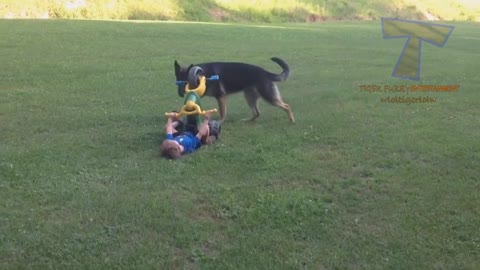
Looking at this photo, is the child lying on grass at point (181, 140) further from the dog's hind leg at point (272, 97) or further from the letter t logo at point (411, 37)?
the letter t logo at point (411, 37)

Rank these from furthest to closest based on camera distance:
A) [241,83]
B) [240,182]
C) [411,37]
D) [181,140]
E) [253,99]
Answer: [411,37], [253,99], [241,83], [181,140], [240,182]

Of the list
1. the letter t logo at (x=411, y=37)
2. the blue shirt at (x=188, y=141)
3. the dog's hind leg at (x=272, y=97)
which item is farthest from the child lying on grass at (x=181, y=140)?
the letter t logo at (x=411, y=37)

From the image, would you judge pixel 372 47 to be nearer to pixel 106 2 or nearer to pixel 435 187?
pixel 435 187

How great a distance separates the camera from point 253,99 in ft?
25.2

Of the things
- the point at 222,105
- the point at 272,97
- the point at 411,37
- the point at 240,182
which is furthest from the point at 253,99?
the point at 411,37

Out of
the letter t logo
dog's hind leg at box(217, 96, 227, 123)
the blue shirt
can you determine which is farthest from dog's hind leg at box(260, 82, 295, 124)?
the letter t logo

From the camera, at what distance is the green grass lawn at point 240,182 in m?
3.79

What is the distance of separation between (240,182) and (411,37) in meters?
15.0

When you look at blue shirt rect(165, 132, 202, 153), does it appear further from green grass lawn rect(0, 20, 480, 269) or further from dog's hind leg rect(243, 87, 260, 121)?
dog's hind leg rect(243, 87, 260, 121)

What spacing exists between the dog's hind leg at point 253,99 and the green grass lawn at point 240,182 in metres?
0.15

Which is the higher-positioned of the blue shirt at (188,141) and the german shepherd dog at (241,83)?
the german shepherd dog at (241,83)

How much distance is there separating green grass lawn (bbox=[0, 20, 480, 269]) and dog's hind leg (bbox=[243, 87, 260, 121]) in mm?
152

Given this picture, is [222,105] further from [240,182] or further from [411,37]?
[411,37]

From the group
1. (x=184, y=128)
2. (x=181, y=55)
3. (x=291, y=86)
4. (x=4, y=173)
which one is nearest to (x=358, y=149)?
(x=184, y=128)
